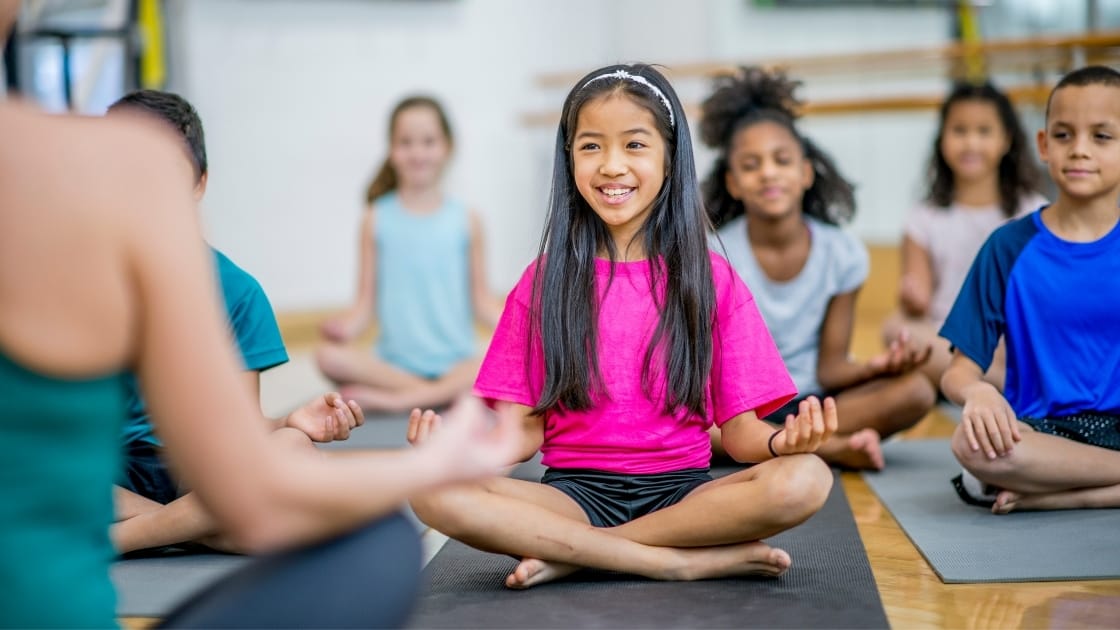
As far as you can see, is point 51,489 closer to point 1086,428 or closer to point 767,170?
point 1086,428

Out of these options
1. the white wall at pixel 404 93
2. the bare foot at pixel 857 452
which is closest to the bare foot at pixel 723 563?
the bare foot at pixel 857 452

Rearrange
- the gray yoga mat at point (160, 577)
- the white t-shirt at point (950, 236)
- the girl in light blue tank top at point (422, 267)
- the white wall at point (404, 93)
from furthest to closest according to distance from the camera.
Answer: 1. the white wall at point (404, 93)
2. the girl in light blue tank top at point (422, 267)
3. the white t-shirt at point (950, 236)
4. the gray yoga mat at point (160, 577)

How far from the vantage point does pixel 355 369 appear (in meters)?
3.15

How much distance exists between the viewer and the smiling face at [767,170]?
2.52 m

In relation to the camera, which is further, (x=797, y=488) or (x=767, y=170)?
(x=767, y=170)

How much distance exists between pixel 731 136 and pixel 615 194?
1014 mm

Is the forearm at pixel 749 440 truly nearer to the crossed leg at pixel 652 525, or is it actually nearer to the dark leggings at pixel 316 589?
the crossed leg at pixel 652 525

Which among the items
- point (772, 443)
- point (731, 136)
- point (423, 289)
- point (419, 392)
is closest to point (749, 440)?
point (772, 443)

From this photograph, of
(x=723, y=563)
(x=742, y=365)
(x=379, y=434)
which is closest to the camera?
(x=723, y=563)

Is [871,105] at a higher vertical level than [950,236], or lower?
higher

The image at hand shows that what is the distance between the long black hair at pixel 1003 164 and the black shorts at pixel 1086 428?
3.86 feet

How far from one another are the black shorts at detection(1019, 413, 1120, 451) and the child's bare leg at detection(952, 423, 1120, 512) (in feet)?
0.11

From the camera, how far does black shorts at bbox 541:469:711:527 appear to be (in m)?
1.66

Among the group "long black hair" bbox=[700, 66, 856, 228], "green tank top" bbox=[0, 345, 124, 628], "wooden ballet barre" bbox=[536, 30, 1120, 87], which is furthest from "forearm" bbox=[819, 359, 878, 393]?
"green tank top" bbox=[0, 345, 124, 628]
